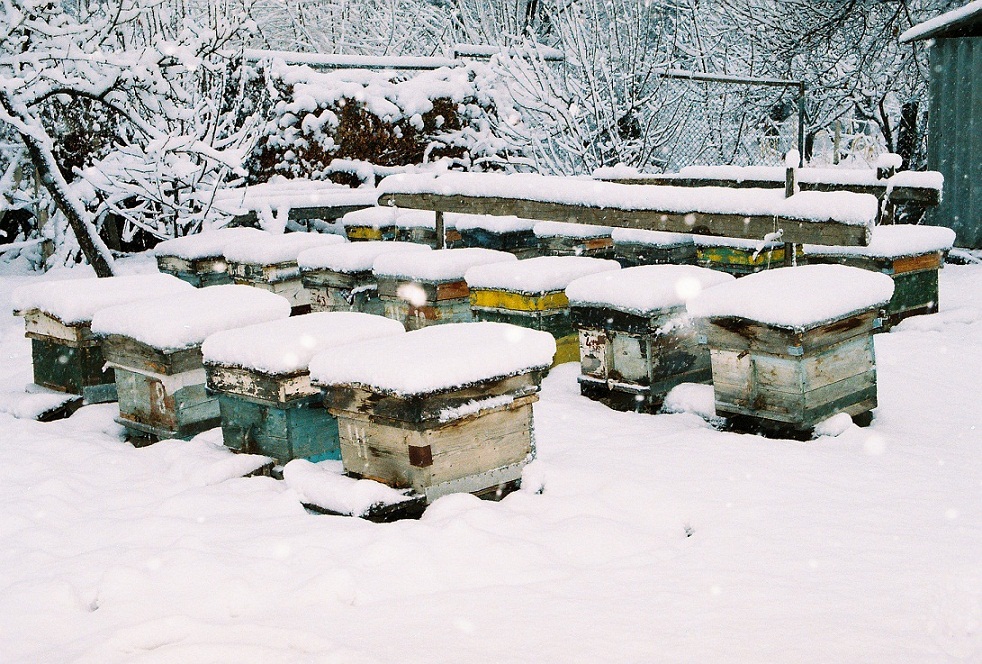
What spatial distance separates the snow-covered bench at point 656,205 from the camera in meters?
5.43

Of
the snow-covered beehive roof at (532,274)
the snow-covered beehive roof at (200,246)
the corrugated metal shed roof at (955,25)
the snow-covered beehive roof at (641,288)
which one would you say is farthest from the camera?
the corrugated metal shed roof at (955,25)

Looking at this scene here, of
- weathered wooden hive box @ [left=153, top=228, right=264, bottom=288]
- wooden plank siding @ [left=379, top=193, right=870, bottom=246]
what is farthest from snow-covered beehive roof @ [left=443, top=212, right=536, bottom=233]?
weathered wooden hive box @ [left=153, top=228, right=264, bottom=288]

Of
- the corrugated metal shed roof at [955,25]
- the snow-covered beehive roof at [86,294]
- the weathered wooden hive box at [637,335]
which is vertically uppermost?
the corrugated metal shed roof at [955,25]

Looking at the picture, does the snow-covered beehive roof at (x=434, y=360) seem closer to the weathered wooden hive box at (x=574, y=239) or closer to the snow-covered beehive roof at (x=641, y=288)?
the snow-covered beehive roof at (x=641, y=288)

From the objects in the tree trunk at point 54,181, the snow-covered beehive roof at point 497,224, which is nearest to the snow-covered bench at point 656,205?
the snow-covered beehive roof at point 497,224

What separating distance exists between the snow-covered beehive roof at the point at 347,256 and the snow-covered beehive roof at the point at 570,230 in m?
1.08

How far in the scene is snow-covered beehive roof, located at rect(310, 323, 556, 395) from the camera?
410 cm

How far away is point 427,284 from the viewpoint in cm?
686

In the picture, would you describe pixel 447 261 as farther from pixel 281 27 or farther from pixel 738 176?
pixel 281 27

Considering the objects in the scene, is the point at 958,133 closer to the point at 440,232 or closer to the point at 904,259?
the point at 904,259

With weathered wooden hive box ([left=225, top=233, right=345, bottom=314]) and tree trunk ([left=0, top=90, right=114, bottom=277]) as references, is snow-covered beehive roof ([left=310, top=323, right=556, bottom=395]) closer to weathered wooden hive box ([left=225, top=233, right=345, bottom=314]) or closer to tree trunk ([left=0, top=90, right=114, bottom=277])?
weathered wooden hive box ([left=225, top=233, right=345, bottom=314])

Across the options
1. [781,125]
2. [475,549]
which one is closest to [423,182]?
[475,549]

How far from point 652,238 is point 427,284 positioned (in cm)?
183

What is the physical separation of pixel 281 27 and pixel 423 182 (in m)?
12.6
